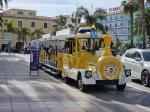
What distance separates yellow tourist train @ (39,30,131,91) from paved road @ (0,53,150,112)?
524 mm

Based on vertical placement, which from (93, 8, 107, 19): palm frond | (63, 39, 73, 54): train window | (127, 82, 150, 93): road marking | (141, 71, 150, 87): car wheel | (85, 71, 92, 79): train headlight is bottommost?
(127, 82, 150, 93): road marking

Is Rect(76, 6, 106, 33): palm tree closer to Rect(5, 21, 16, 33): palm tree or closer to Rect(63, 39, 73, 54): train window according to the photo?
Rect(5, 21, 16, 33): palm tree

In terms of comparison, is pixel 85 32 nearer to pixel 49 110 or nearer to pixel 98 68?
pixel 98 68

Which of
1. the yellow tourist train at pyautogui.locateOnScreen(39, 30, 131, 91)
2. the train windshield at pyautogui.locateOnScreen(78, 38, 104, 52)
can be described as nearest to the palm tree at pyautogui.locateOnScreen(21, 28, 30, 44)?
the yellow tourist train at pyautogui.locateOnScreen(39, 30, 131, 91)

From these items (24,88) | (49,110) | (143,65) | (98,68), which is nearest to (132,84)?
(143,65)

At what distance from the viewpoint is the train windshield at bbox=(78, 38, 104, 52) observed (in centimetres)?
1817

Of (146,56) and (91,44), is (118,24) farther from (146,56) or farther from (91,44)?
(91,44)

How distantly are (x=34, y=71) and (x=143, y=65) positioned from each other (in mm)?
7216

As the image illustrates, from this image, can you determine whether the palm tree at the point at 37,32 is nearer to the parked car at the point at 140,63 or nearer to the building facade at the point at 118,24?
the building facade at the point at 118,24

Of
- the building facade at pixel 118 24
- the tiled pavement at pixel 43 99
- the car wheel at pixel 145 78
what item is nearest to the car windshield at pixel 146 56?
the car wheel at pixel 145 78

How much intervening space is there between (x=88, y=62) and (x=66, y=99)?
13.1ft

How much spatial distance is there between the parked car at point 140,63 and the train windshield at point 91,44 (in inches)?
88.7

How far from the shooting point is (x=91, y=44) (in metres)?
18.5

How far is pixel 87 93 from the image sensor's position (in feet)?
52.8
